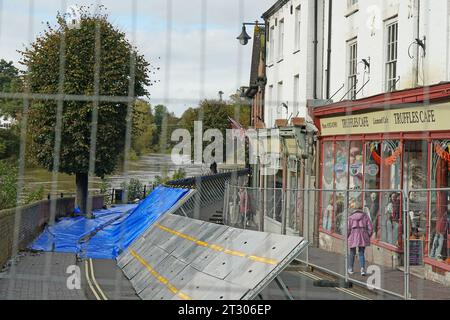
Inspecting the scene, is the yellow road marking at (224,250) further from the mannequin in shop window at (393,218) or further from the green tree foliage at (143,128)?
the mannequin in shop window at (393,218)

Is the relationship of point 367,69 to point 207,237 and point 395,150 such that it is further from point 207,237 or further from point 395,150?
point 207,237

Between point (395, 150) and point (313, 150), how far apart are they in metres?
4.07

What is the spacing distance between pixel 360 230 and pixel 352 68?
5.16 meters

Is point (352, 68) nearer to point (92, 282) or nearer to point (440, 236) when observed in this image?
point (440, 236)

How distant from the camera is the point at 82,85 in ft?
37.6

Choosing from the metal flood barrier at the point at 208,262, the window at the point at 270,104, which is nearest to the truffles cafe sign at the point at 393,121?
the window at the point at 270,104

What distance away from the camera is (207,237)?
8945mm

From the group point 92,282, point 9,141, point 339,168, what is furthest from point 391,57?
point 9,141

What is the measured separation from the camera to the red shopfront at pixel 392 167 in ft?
26.6

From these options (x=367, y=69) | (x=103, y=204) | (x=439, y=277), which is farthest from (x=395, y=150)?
(x=103, y=204)

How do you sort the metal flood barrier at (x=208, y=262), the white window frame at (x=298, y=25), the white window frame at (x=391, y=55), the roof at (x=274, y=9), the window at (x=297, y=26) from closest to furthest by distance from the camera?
the metal flood barrier at (x=208, y=262) → the white window frame at (x=391, y=55) → the white window frame at (x=298, y=25) → the window at (x=297, y=26) → the roof at (x=274, y=9)

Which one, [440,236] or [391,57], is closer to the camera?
[440,236]

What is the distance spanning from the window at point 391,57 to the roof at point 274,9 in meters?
5.90
